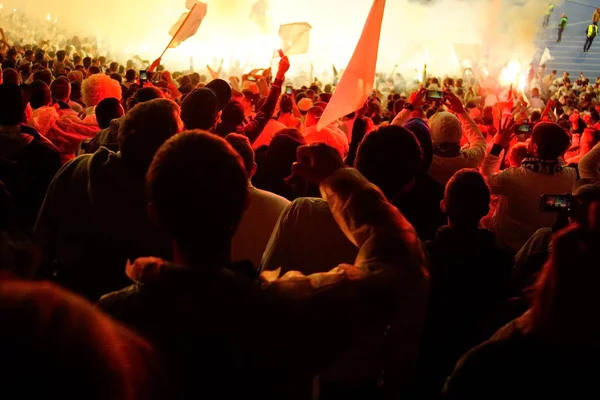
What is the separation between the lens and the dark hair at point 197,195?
5.41 feet

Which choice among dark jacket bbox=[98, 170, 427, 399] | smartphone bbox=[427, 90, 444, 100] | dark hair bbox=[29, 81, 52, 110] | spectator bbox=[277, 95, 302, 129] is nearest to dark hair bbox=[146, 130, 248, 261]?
dark jacket bbox=[98, 170, 427, 399]

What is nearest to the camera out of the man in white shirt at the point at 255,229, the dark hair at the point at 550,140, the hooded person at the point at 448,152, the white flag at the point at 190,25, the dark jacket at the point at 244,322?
the dark jacket at the point at 244,322

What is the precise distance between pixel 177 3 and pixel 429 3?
1075 cm

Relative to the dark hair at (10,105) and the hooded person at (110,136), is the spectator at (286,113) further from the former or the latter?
the dark hair at (10,105)

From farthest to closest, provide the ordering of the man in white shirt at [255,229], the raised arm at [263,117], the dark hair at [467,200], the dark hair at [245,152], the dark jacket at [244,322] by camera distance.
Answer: the raised arm at [263,117], the dark hair at [245,152], the man in white shirt at [255,229], the dark hair at [467,200], the dark jacket at [244,322]

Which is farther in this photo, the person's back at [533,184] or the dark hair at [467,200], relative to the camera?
the person's back at [533,184]

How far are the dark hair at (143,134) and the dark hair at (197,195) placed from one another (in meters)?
0.97

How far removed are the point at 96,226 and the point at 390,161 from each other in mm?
1207

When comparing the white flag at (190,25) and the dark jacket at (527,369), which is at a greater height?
the white flag at (190,25)

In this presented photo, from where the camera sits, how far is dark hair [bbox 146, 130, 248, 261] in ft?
5.41

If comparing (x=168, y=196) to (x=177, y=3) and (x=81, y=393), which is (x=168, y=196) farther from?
(x=177, y=3)

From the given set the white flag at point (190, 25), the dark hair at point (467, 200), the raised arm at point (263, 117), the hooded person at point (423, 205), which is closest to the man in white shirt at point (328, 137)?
the raised arm at point (263, 117)

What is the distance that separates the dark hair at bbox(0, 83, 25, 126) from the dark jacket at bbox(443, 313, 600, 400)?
3468mm

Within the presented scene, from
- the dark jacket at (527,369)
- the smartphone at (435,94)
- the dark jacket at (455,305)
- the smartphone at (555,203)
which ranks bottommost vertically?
the dark jacket at (455,305)
